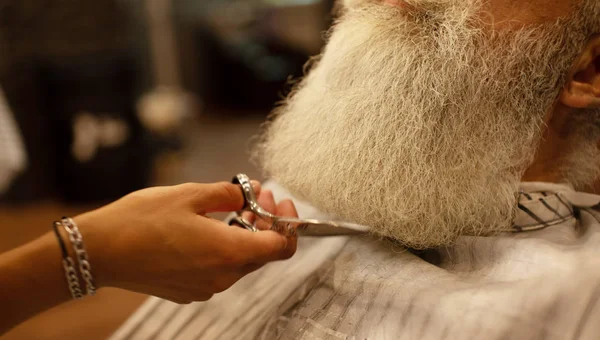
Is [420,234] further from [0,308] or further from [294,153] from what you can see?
[0,308]

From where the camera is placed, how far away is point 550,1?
0.80m

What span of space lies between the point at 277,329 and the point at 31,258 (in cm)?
32

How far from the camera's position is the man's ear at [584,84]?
2.74ft

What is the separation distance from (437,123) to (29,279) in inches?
21.3

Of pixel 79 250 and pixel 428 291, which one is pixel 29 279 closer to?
pixel 79 250

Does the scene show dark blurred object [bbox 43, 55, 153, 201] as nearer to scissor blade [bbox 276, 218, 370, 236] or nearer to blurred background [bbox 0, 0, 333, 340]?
blurred background [bbox 0, 0, 333, 340]

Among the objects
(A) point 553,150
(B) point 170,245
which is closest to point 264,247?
(B) point 170,245

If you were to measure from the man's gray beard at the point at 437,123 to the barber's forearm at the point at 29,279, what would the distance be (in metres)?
0.36

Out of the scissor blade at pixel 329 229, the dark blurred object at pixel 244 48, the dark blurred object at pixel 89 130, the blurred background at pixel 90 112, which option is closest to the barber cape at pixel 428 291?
the scissor blade at pixel 329 229

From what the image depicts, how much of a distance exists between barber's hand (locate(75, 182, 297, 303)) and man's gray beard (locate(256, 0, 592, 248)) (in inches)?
6.8

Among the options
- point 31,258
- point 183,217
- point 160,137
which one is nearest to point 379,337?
point 183,217

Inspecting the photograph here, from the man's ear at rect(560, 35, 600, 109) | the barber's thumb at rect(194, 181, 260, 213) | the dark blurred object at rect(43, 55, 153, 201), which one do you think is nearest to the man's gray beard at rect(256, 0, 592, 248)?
the man's ear at rect(560, 35, 600, 109)

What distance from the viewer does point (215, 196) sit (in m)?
0.74

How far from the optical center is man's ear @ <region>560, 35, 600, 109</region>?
2.74 feet
